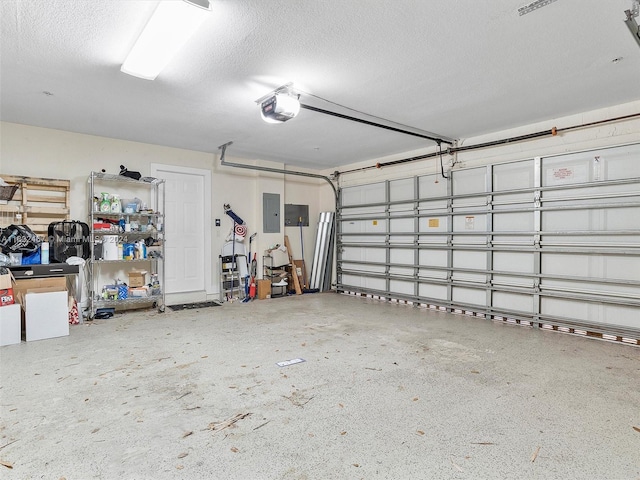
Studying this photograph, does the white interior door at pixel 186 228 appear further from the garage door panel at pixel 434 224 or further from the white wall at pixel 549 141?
the garage door panel at pixel 434 224

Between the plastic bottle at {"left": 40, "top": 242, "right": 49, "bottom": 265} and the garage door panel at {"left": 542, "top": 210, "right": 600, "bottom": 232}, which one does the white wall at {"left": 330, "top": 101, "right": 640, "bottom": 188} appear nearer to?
the garage door panel at {"left": 542, "top": 210, "right": 600, "bottom": 232}

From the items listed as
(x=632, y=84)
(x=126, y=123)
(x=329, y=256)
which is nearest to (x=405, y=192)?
(x=329, y=256)

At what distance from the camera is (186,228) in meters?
6.80

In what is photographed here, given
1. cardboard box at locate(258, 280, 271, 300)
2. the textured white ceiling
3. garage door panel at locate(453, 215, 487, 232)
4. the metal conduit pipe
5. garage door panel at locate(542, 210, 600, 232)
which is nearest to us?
the textured white ceiling

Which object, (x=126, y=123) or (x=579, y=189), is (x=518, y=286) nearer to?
(x=579, y=189)

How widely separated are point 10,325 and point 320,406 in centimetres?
388

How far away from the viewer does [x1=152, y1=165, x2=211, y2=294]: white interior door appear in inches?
259

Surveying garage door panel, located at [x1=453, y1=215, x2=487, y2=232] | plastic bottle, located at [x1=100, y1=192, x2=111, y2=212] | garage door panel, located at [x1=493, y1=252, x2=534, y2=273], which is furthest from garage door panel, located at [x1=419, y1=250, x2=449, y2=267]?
plastic bottle, located at [x1=100, y1=192, x2=111, y2=212]

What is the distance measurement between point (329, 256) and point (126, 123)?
4.91 m

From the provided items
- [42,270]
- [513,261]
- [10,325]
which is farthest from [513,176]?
[10,325]

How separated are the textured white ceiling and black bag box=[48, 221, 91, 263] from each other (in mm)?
1488

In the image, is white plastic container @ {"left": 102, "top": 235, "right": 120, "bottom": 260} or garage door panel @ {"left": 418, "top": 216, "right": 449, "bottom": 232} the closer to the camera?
white plastic container @ {"left": 102, "top": 235, "right": 120, "bottom": 260}

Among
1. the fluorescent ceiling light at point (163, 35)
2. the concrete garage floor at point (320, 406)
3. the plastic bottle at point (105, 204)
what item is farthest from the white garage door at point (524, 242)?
the plastic bottle at point (105, 204)

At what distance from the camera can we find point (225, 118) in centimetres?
491
